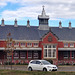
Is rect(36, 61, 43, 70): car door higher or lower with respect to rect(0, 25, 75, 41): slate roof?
lower

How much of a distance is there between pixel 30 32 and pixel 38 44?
13.6ft

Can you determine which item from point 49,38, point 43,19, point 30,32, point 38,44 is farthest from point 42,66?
point 43,19

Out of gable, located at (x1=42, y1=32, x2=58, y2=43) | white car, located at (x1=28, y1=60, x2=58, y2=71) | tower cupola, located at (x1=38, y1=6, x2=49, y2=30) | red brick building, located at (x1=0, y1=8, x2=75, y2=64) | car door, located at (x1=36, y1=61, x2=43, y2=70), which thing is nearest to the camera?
white car, located at (x1=28, y1=60, x2=58, y2=71)

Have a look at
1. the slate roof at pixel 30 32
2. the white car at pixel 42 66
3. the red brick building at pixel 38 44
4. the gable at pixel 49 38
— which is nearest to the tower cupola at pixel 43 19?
the red brick building at pixel 38 44

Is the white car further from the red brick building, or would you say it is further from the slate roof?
the slate roof

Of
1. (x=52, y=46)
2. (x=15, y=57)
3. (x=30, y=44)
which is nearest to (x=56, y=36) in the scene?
(x=52, y=46)

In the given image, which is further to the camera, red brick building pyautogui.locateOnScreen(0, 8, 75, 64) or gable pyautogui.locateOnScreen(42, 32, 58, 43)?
gable pyautogui.locateOnScreen(42, 32, 58, 43)

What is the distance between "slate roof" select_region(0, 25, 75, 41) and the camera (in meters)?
58.5

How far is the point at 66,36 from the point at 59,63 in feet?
30.8

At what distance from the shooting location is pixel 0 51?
5662cm

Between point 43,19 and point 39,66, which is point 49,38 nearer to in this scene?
point 43,19

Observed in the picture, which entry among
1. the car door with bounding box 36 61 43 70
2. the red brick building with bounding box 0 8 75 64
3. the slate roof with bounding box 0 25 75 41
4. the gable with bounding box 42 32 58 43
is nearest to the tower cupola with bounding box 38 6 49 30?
the red brick building with bounding box 0 8 75 64

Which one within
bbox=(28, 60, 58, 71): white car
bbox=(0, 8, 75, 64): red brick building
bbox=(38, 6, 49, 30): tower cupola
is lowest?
bbox=(28, 60, 58, 71): white car

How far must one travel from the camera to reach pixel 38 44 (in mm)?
58250
